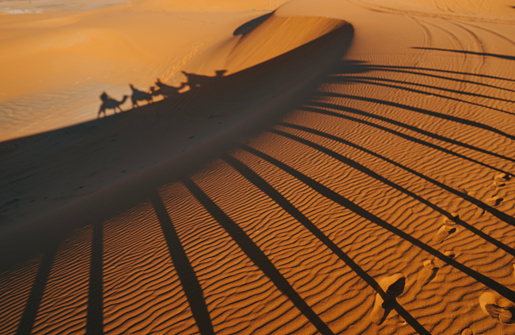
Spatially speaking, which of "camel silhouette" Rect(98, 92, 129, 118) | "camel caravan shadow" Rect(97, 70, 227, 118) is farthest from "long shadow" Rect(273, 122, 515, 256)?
"camel silhouette" Rect(98, 92, 129, 118)

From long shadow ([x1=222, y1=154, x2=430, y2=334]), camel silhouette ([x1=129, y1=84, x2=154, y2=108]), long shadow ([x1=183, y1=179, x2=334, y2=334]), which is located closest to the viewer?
long shadow ([x1=222, y1=154, x2=430, y2=334])

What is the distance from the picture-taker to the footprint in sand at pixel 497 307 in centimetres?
303

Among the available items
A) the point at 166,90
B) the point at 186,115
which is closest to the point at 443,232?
the point at 186,115

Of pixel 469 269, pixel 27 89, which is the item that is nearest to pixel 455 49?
pixel 469 269

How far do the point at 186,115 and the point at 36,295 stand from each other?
34.7ft

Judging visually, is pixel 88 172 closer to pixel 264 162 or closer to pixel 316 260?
pixel 264 162

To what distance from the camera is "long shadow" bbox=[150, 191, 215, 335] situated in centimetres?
350

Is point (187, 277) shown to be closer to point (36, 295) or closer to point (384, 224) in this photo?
point (36, 295)

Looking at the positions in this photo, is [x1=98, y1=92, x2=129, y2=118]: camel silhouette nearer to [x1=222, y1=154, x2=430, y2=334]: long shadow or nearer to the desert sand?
the desert sand

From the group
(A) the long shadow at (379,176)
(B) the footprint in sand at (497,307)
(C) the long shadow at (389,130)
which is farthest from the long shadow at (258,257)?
(C) the long shadow at (389,130)

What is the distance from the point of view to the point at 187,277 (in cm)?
412

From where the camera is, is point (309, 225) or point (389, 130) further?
point (389, 130)

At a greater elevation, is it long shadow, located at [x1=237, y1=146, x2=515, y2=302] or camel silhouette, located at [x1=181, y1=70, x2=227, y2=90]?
camel silhouette, located at [x1=181, y1=70, x2=227, y2=90]

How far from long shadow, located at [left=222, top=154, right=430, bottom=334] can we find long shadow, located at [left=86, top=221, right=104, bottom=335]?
11.0 feet
